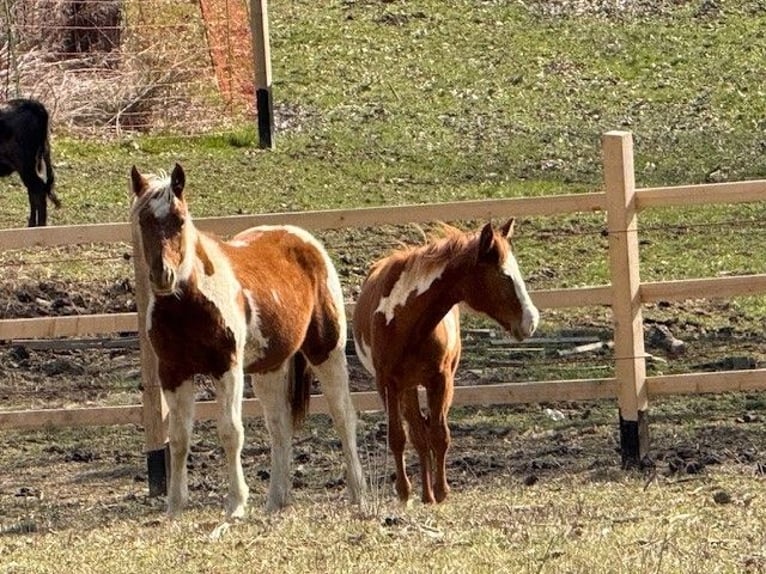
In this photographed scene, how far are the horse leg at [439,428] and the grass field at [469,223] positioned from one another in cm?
11

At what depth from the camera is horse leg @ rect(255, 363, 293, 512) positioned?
839 cm

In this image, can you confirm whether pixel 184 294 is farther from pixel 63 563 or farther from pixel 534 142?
pixel 534 142

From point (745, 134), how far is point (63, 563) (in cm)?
1121

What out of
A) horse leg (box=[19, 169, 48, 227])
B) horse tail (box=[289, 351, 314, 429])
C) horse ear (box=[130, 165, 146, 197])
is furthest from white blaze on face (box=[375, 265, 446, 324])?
horse leg (box=[19, 169, 48, 227])

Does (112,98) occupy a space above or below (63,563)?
above

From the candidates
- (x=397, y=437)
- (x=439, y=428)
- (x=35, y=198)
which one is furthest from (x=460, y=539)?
(x=35, y=198)

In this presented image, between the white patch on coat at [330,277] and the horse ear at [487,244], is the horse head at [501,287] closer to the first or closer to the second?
the horse ear at [487,244]

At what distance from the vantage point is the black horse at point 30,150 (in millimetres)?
14906

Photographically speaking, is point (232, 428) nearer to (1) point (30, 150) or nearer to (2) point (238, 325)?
(2) point (238, 325)

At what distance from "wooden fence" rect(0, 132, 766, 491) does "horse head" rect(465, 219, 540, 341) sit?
0.99 m

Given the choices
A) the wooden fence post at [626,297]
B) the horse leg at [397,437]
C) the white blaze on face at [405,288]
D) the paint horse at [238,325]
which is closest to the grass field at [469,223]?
the horse leg at [397,437]

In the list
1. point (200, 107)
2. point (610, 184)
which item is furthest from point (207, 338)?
point (200, 107)

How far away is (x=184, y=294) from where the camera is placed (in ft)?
24.6

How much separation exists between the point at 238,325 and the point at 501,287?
1188 millimetres
